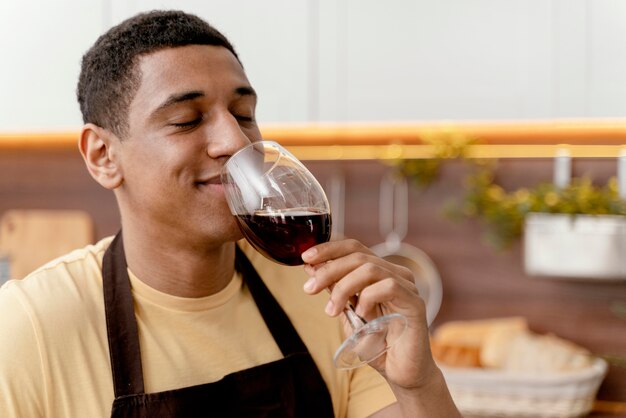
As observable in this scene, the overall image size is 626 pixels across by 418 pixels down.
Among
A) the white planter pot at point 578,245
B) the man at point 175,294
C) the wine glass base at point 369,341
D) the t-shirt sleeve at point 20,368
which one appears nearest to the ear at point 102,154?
the man at point 175,294

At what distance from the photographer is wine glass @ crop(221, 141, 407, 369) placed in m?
1.18

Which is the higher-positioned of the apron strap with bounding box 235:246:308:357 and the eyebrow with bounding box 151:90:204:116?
the eyebrow with bounding box 151:90:204:116

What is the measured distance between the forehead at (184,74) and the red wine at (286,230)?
24cm

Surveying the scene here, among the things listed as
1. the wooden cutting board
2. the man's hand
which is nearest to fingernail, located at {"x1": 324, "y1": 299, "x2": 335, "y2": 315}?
the man's hand

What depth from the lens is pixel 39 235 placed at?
11.1ft

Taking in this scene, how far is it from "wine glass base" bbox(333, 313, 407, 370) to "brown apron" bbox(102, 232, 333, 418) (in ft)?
0.84

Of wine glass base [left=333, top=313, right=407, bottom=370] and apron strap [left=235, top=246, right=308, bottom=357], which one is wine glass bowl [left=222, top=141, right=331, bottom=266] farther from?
apron strap [left=235, top=246, right=308, bottom=357]

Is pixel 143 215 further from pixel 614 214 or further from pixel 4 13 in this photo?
pixel 4 13

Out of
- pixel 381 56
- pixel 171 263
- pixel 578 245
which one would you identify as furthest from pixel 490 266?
pixel 171 263

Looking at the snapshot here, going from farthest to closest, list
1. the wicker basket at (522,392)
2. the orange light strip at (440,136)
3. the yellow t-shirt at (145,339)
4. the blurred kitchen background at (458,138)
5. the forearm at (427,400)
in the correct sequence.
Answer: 1. the orange light strip at (440,136)
2. the blurred kitchen background at (458,138)
3. the wicker basket at (522,392)
4. the forearm at (427,400)
5. the yellow t-shirt at (145,339)

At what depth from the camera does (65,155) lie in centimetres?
359

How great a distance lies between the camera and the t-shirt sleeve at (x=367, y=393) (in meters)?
1.53

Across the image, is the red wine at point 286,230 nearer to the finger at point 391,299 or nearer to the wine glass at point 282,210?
the wine glass at point 282,210

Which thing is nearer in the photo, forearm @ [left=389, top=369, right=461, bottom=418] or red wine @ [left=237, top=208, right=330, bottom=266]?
red wine @ [left=237, top=208, right=330, bottom=266]
